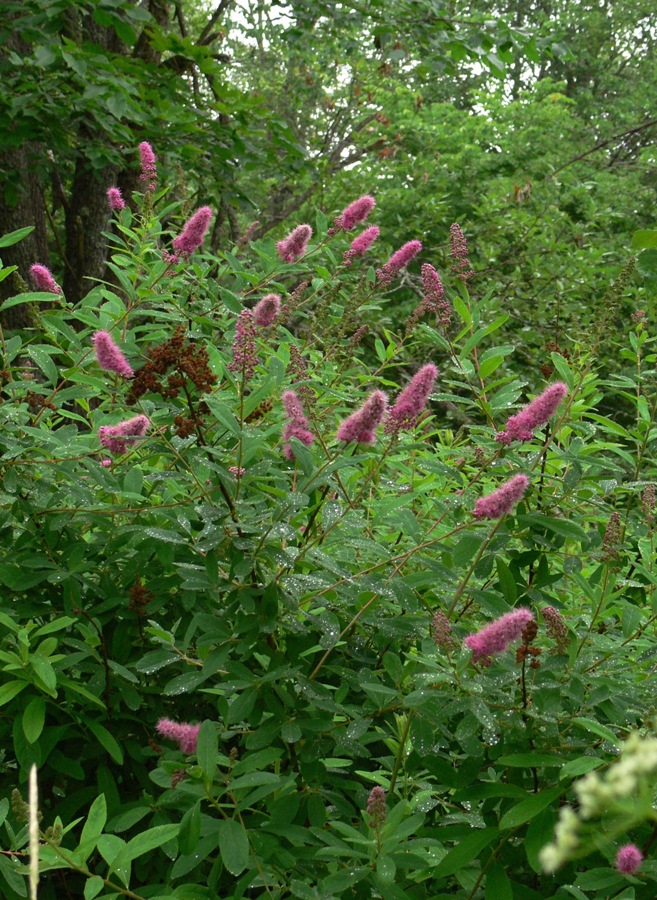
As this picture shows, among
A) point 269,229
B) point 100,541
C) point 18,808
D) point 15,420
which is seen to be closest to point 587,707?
point 18,808

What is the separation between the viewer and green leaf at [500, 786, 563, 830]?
1574 millimetres

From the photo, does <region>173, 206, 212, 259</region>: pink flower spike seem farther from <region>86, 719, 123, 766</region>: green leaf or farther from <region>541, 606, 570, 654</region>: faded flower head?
<region>541, 606, 570, 654</region>: faded flower head

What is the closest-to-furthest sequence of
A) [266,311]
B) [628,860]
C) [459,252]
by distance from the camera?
[628,860] → [266,311] → [459,252]

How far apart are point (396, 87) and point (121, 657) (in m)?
13.5

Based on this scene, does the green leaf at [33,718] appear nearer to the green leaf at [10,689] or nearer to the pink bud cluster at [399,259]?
the green leaf at [10,689]

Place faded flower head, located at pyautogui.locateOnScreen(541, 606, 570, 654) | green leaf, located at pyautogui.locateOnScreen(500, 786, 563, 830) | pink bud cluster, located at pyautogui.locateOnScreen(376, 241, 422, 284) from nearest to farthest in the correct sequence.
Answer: green leaf, located at pyautogui.locateOnScreen(500, 786, 563, 830) < faded flower head, located at pyautogui.locateOnScreen(541, 606, 570, 654) < pink bud cluster, located at pyautogui.locateOnScreen(376, 241, 422, 284)

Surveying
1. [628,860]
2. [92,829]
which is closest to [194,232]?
[92,829]

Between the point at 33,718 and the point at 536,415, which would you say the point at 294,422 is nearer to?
the point at 536,415

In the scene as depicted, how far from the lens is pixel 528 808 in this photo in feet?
5.21

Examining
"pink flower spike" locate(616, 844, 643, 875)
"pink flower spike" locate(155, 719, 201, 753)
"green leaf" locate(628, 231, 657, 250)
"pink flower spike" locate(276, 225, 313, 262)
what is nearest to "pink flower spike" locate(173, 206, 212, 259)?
"pink flower spike" locate(276, 225, 313, 262)

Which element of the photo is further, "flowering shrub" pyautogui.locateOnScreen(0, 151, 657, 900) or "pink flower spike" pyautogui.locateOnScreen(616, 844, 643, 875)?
"flowering shrub" pyautogui.locateOnScreen(0, 151, 657, 900)

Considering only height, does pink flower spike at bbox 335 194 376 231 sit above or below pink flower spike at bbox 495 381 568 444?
above

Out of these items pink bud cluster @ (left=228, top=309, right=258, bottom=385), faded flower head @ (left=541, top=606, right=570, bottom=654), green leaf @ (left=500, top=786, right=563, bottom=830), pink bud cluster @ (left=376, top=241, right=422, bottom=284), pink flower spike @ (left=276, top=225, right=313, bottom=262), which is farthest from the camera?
pink flower spike @ (left=276, top=225, right=313, bottom=262)

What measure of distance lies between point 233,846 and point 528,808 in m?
0.49
